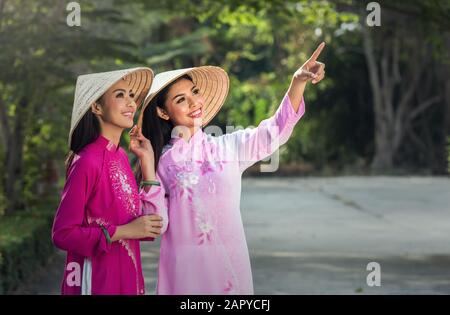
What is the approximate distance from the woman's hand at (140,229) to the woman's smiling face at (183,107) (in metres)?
0.42

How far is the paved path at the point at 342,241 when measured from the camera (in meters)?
11.1

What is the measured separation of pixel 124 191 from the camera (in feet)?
11.9

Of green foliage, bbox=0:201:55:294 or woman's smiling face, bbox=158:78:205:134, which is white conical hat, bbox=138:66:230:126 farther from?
green foliage, bbox=0:201:55:294

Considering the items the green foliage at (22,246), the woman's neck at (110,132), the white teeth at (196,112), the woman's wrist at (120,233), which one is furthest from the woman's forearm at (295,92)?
the green foliage at (22,246)

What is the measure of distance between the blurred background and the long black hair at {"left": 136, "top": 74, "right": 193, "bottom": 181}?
4.39 meters

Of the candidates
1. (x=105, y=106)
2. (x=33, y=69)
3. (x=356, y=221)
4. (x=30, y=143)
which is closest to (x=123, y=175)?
(x=105, y=106)

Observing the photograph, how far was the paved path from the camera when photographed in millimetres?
11117

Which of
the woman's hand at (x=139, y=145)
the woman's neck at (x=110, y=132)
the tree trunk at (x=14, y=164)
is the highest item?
the tree trunk at (x=14, y=164)

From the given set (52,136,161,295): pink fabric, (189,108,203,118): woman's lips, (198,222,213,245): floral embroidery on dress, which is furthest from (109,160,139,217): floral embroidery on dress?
(189,108,203,118): woman's lips

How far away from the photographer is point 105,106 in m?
3.70

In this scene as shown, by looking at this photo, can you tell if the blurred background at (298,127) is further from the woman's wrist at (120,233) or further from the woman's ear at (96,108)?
the woman's wrist at (120,233)

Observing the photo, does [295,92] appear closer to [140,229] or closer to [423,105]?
[140,229]

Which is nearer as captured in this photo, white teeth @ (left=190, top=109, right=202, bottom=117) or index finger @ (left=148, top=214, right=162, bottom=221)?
index finger @ (left=148, top=214, right=162, bottom=221)

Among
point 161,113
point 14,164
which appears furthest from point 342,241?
point 161,113
